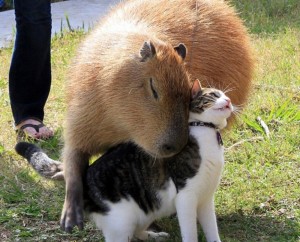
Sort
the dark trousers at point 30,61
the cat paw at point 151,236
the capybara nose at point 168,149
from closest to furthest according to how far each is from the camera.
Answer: the capybara nose at point 168,149 < the cat paw at point 151,236 < the dark trousers at point 30,61

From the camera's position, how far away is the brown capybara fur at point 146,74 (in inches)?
136

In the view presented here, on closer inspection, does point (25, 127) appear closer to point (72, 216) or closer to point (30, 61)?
point (30, 61)

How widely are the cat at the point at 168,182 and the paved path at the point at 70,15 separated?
412 cm

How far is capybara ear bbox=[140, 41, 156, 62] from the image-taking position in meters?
3.53

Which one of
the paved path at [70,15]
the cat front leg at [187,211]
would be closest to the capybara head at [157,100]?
the cat front leg at [187,211]

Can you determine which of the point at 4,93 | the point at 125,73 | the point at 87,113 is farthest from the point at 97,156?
the point at 4,93

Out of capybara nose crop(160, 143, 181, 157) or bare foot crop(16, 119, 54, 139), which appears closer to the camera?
capybara nose crop(160, 143, 181, 157)

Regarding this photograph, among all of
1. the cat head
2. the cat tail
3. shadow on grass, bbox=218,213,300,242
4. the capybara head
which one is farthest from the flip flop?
the cat head

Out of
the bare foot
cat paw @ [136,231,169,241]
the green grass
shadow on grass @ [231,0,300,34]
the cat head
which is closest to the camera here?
the cat head

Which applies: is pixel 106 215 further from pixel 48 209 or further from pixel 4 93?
pixel 4 93

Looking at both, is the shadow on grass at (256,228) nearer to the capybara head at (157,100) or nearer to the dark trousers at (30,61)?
the capybara head at (157,100)

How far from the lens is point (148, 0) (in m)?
4.43

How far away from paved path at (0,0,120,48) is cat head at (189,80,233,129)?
429 cm

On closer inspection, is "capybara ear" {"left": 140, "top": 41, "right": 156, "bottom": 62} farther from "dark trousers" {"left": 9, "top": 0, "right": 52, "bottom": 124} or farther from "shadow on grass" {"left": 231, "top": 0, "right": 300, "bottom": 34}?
"shadow on grass" {"left": 231, "top": 0, "right": 300, "bottom": 34}
